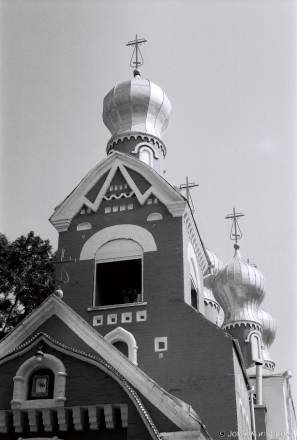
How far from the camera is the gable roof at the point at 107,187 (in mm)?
20531

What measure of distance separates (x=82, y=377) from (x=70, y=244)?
6203 millimetres

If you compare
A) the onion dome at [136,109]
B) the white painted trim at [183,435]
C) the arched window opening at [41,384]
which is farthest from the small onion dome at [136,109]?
the white painted trim at [183,435]

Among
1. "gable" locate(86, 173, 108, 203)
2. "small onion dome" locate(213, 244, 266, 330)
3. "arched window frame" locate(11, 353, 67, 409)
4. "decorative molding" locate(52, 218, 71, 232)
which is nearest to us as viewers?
"arched window frame" locate(11, 353, 67, 409)

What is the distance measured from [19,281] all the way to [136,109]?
7109 mm

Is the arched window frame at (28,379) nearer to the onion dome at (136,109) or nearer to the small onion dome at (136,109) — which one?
the onion dome at (136,109)

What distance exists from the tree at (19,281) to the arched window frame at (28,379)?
10581 mm

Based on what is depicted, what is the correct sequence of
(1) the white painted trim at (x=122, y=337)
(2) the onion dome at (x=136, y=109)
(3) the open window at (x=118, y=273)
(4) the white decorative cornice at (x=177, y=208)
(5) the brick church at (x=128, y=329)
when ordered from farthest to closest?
(2) the onion dome at (x=136, y=109)
(4) the white decorative cornice at (x=177, y=208)
(3) the open window at (x=118, y=273)
(1) the white painted trim at (x=122, y=337)
(5) the brick church at (x=128, y=329)

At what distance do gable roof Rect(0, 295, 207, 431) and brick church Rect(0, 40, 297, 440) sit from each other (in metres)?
0.02

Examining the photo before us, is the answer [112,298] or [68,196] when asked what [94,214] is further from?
[112,298]

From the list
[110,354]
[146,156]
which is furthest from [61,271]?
[146,156]

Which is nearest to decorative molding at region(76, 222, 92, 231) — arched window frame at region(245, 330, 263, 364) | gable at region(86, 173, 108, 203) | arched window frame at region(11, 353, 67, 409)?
gable at region(86, 173, 108, 203)

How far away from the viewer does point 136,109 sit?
2450 centimetres

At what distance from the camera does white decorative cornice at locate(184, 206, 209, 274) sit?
68.5 ft

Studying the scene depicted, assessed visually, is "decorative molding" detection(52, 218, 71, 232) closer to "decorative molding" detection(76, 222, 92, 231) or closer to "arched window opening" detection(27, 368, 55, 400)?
"decorative molding" detection(76, 222, 92, 231)
